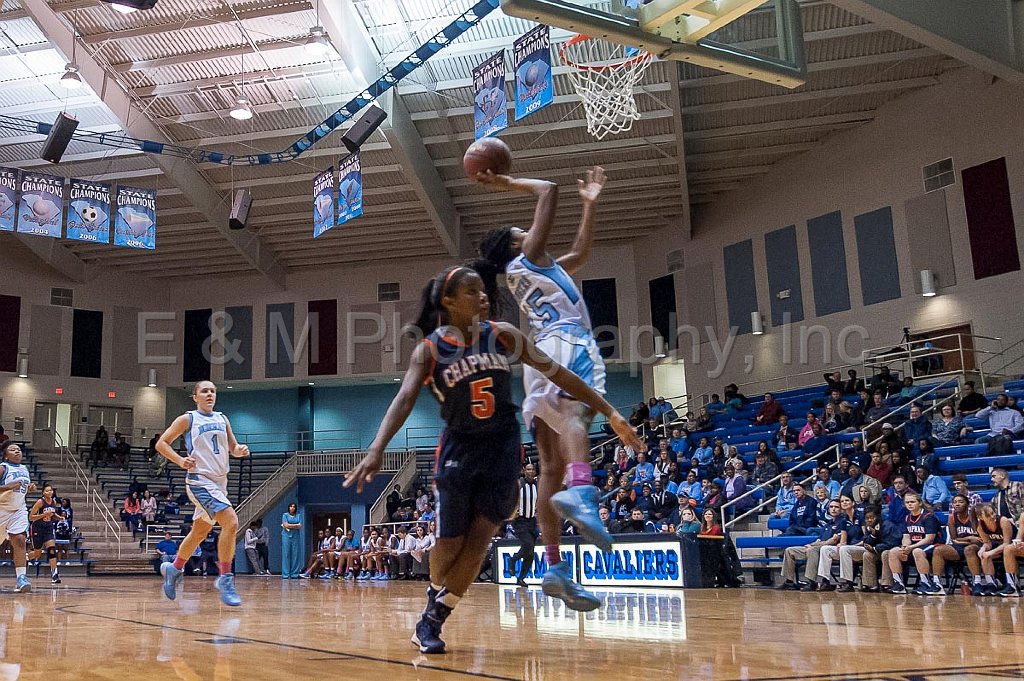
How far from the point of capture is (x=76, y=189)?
17.5m

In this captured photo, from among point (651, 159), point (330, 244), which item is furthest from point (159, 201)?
point (651, 159)

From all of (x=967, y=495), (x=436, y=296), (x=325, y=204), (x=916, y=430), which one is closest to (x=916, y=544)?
(x=967, y=495)

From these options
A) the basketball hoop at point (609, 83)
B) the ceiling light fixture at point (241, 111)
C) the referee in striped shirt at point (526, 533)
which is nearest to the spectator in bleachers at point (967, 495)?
the referee in striped shirt at point (526, 533)

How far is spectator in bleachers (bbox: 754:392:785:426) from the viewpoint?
56.7ft

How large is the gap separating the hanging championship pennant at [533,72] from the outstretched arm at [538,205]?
8.93 m

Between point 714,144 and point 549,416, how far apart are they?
56.9 feet

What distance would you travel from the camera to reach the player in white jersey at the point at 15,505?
10121 millimetres

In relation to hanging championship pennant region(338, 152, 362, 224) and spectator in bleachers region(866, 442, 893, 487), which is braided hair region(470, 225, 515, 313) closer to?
spectator in bleachers region(866, 442, 893, 487)

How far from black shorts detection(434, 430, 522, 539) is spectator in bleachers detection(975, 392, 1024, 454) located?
9.89 meters

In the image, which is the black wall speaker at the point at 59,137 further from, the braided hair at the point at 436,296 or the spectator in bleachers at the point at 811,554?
the braided hair at the point at 436,296

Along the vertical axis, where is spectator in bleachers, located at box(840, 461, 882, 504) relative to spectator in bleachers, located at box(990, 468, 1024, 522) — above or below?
above

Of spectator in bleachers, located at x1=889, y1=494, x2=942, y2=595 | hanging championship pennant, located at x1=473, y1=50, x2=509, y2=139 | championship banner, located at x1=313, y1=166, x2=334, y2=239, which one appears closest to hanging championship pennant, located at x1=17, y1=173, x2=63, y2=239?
championship banner, located at x1=313, y1=166, x2=334, y2=239

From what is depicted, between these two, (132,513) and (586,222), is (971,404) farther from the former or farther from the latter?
(132,513)

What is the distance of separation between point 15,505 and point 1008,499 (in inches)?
405
